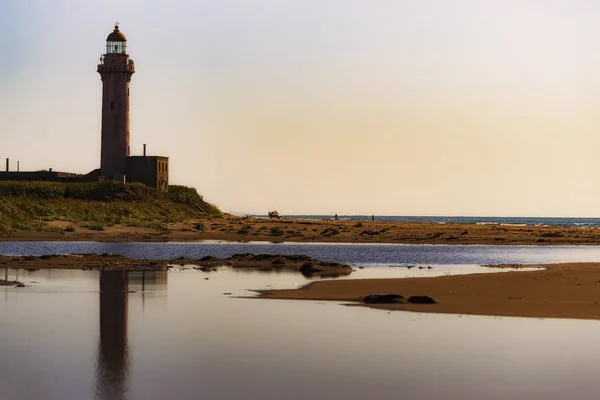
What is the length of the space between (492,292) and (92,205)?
67222 millimetres

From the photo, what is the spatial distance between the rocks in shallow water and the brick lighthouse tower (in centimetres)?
7713

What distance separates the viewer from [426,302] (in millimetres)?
27750

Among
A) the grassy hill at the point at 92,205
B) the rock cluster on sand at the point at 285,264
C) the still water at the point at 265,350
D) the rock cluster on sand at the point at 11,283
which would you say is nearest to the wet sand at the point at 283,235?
the grassy hill at the point at 92,205

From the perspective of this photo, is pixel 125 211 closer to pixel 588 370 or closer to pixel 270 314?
pixel 270 314

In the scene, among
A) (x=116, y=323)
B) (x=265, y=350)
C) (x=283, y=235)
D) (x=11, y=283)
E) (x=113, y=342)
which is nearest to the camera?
(x=265, y=350)

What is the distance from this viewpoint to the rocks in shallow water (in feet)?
92.3

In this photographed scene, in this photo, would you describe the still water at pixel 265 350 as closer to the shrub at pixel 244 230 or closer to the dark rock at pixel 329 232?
the dark rock at pixel 329 232

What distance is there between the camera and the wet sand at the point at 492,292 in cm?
2622

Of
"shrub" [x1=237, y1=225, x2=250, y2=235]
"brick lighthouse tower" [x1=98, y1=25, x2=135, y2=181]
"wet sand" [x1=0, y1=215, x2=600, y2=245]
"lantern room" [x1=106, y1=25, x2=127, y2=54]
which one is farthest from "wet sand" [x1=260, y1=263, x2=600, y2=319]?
"lantern room" [x1=106, y1=25, x2=127, y2=54]

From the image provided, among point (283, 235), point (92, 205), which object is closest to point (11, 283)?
point (283, 235)

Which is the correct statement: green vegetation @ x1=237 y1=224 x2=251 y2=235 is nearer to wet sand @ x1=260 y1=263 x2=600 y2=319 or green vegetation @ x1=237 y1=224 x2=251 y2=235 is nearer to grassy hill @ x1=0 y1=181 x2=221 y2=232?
grassy hill @ x1=0 y1=181 x2=221 y2=232

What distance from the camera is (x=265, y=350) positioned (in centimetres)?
1936

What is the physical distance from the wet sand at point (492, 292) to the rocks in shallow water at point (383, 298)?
42 cm

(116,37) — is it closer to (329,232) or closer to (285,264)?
(329,232)
